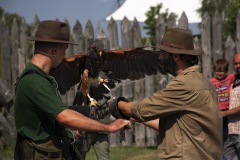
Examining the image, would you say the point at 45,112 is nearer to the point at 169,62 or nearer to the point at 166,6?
the point at 169,62

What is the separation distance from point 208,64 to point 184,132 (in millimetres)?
5566

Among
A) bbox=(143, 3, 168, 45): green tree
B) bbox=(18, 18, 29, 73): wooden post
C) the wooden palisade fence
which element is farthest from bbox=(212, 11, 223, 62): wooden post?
bbox=(143, 3, 168, 45): green tree

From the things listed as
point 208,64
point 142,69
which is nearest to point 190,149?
point 142,69

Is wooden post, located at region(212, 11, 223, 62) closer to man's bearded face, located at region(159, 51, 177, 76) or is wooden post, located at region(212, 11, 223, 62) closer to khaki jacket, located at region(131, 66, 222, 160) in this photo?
man's bearded face, located at region(159, 51, 177, 76)

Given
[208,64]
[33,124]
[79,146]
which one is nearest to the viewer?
[33,124]

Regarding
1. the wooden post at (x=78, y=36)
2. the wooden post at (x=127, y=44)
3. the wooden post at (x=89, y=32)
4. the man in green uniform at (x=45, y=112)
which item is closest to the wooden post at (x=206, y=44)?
the wooden post at (x=127, y=44)

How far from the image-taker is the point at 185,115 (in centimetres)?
346

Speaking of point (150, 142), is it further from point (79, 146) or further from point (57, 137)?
point (57, 137)

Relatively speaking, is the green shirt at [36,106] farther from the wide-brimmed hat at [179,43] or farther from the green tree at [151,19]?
the green tree at [151,19]

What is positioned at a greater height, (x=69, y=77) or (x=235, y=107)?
(x=69, y=77)

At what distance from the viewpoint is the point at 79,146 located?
20.2ft

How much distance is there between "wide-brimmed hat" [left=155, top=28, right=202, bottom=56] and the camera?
3.57m

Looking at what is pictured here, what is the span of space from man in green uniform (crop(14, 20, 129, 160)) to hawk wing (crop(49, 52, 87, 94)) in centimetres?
251

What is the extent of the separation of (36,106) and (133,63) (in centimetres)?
410
